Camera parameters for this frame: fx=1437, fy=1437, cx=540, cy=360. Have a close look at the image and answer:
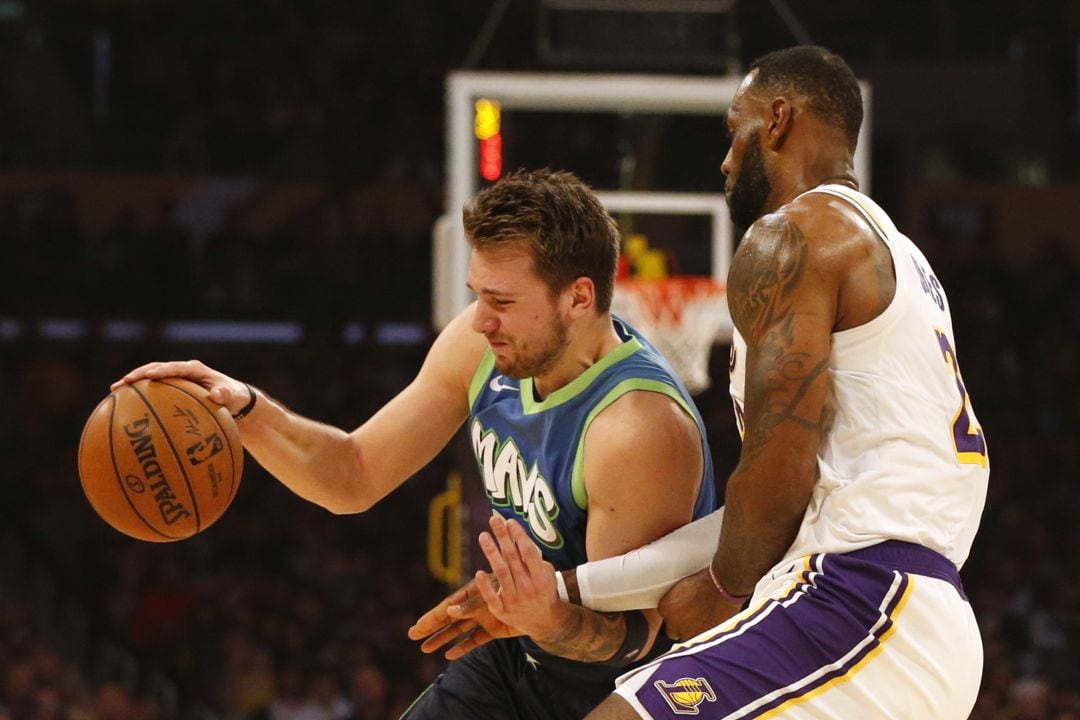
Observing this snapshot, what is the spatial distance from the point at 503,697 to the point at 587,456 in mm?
678

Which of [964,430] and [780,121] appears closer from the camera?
[964,430]

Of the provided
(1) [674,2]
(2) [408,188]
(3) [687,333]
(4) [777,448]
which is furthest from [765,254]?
(2) [408,188]

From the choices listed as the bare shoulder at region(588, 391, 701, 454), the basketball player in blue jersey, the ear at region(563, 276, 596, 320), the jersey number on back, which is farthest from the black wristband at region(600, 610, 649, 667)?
the jersey number on back

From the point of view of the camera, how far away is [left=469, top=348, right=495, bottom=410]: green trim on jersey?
3.62m

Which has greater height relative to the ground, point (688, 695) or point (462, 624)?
point (688, 695)

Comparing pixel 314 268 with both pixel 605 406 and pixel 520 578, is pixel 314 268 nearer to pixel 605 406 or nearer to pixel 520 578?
pixel 605 406

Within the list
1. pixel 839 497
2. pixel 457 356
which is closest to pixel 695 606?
pixel 839 497

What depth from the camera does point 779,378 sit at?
9.04 ft

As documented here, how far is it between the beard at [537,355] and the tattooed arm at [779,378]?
1.95 feet

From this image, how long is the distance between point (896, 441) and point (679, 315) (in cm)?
401

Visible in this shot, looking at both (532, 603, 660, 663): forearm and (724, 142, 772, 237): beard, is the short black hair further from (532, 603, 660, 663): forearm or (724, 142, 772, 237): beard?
(532, 603, 660, 663): forearm

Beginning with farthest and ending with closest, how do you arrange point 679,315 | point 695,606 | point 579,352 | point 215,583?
1. point 215,583
2. point 679,315
3. point 579,352
4. point 695,606

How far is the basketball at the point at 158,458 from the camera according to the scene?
3328 millimetres

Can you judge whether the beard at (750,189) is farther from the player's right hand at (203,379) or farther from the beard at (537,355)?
the player's right hand at (203,379)
